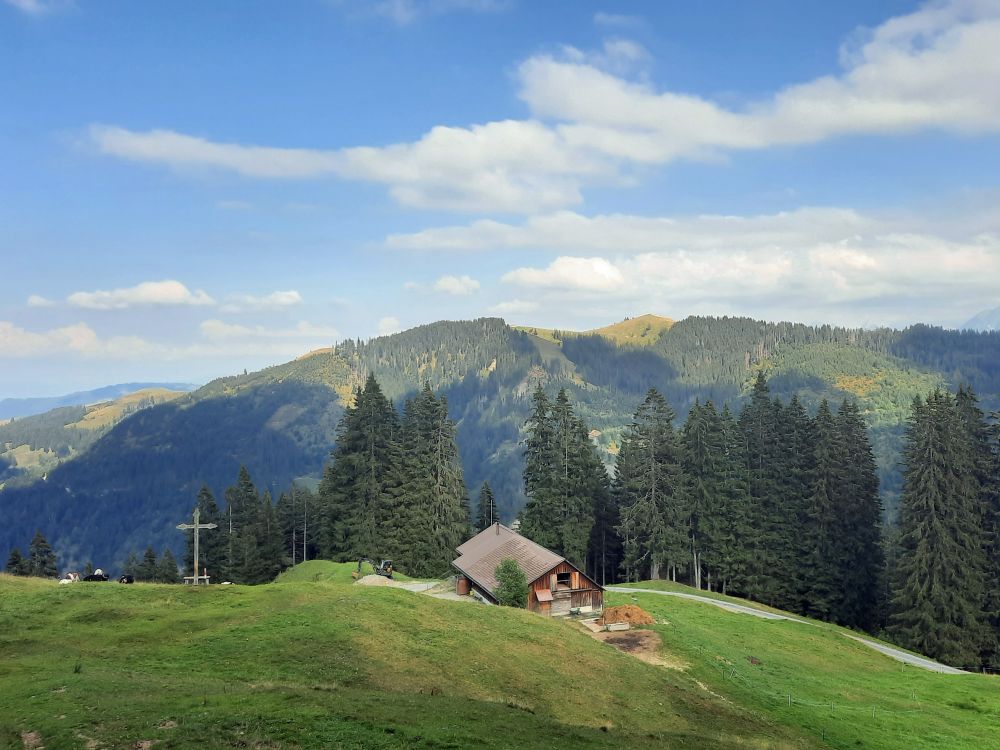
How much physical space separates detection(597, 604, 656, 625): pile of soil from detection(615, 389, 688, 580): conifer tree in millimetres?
26086

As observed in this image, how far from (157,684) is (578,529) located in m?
56.3

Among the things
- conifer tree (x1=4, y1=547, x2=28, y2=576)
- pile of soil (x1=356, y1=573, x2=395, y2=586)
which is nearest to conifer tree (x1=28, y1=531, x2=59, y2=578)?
conifer tree (x1=4, y1=547, x2=28, y2=576)

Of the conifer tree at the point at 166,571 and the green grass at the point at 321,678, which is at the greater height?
the green grass at the point at 321,678

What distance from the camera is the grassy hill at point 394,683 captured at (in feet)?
59.8

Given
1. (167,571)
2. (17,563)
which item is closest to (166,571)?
(167,571)

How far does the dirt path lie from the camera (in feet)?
164

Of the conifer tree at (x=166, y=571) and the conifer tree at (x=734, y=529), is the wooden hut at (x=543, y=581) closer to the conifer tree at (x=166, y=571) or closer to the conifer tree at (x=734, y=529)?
the conifer tree at (x=734, y=529)

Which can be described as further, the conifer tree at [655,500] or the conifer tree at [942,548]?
the conifer tree at [655,500]

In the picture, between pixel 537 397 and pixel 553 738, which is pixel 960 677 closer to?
pixel 553 738

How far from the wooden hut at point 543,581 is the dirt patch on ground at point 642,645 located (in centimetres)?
668

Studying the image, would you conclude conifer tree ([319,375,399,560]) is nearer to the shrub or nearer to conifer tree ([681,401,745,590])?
the shrub

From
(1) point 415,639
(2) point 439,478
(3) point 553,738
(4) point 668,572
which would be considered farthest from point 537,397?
(3) point 553,738

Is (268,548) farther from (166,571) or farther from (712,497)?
(712,497)

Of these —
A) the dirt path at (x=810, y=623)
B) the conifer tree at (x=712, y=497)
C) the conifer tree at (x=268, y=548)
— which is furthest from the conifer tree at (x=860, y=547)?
the conifer tree at (x=268, y=548)
